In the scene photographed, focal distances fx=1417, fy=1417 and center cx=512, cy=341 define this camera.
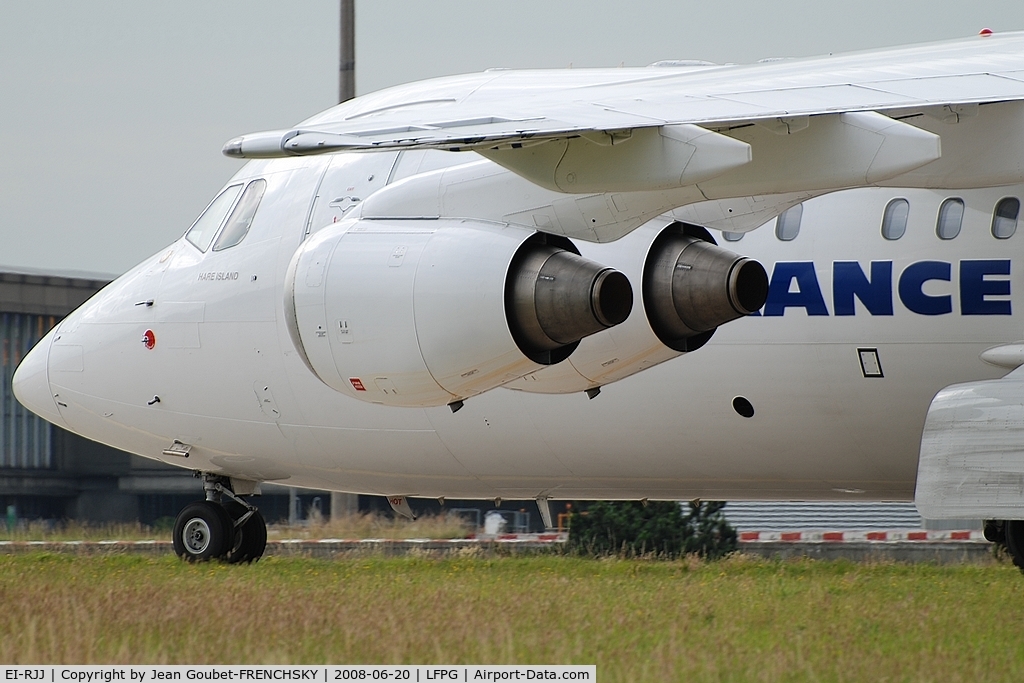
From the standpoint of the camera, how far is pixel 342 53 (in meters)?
20.7

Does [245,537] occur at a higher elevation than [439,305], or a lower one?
lower

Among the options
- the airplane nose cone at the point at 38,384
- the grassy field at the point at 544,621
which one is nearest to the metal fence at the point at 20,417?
the airplane nose cone at the point at 38,384

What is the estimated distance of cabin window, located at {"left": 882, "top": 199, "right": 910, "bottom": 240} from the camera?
9.36 m

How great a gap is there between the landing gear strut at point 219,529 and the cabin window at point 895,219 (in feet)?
19.3

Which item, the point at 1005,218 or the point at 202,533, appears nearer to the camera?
the point at 1005,218

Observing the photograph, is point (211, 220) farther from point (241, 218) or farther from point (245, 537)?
point (245, 537)

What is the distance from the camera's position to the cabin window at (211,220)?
11601 millimetres

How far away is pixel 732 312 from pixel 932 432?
4.33 ft

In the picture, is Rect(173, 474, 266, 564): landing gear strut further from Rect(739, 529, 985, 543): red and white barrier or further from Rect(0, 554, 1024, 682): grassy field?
Rect(739, 529, 985, 543): red and white barrier

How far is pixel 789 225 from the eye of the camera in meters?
9.75

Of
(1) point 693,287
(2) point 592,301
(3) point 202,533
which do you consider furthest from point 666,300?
(3) point 202,533
